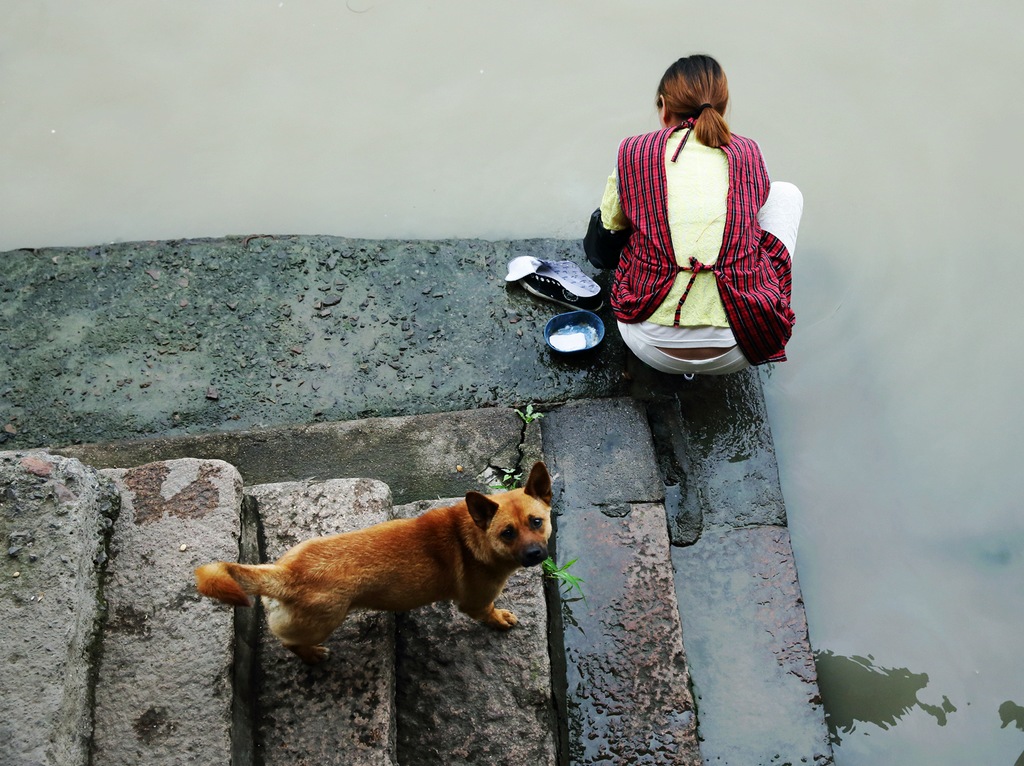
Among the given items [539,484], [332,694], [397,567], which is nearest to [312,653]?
[332,694]

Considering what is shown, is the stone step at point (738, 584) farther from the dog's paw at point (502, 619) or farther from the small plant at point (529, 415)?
the dog's paw at point (502, 619)

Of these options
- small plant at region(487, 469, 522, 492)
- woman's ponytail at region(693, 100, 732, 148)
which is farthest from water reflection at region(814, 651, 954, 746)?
woman's ponytail at region(693, 100, 732, 148)

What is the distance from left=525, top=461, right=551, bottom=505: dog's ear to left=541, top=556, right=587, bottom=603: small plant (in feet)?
1.71

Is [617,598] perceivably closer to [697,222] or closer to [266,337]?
[697,222]

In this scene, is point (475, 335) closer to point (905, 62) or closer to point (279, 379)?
point (279, 379)

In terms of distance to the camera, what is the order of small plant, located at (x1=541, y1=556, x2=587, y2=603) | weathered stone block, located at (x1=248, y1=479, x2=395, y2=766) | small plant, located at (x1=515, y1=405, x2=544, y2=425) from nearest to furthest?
weathered stone block, located at (x1=248, y1=479, x2=395, y2=766) < small plant, located at (x1=541, y1=556, x2=587, y2=603) < small plant, located at (x1=515, y1=405, x2=544, y2=425)

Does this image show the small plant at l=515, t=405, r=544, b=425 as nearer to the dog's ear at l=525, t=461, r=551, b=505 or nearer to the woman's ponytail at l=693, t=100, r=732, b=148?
the dog's ear at l=525, t=461, r=551, b=505

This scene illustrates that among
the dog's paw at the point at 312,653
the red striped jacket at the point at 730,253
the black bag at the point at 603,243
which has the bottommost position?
the dog's paw at the point at 312,653

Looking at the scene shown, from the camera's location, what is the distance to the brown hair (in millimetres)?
3348

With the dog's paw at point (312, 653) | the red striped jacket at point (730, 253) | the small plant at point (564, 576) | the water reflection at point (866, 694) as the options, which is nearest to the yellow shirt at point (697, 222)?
the red striped jacket at point (730, 253)

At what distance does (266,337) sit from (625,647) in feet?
7.60

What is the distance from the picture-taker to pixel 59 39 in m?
5.42

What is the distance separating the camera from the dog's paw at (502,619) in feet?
9.80

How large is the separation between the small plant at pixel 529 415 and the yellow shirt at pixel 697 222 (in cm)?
73
